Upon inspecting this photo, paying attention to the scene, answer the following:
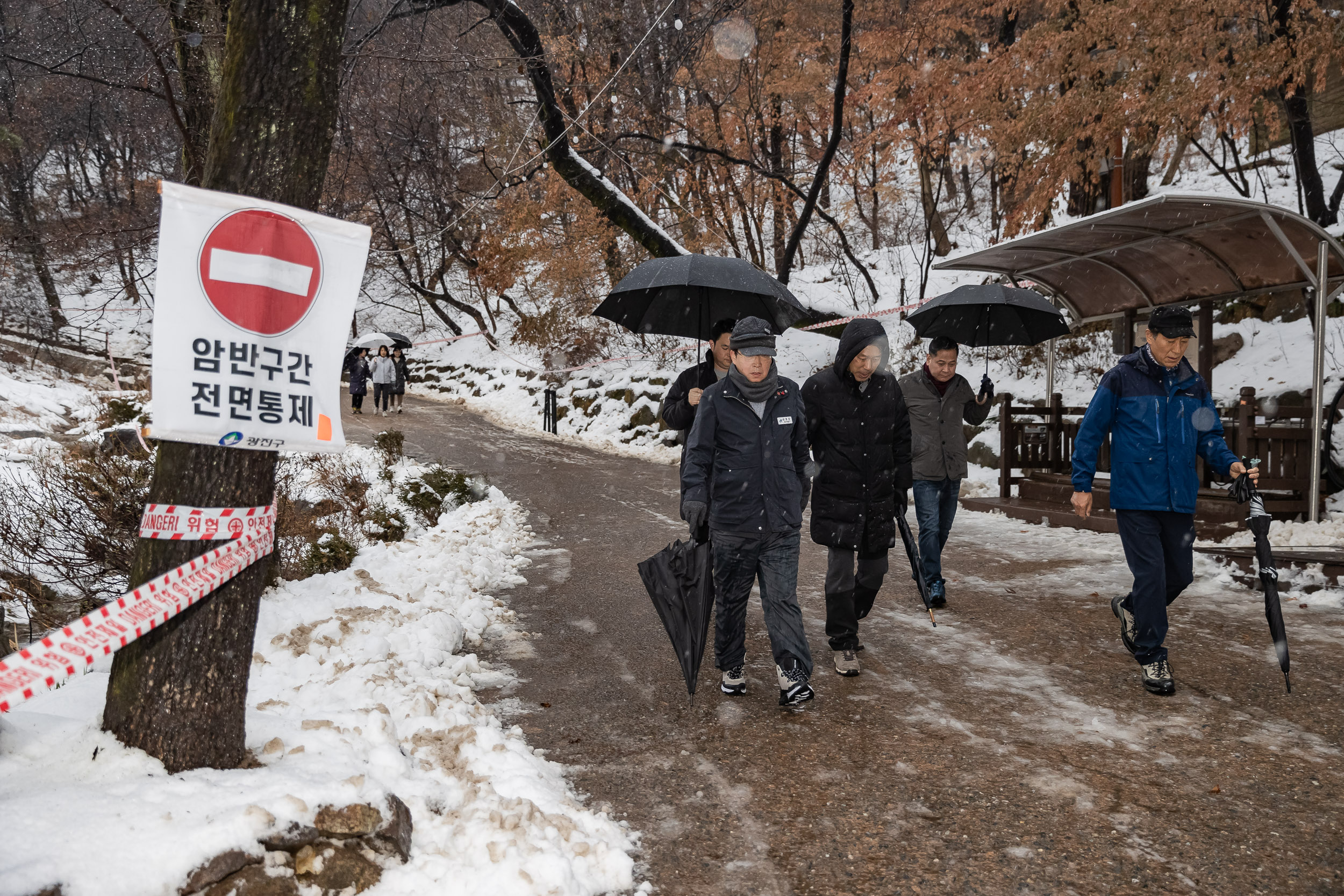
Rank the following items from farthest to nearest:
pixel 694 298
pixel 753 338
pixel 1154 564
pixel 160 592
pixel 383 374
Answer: pixel 383 374 < pixel 694 298 < pixel 1154 564 < pixel 753 338 < pixel 160 592

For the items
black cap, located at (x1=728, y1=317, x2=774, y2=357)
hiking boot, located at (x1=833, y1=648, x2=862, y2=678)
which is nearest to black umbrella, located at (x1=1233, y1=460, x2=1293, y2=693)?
hiking boot, located at (x1=833, y1=648, x2=862, y2=678)

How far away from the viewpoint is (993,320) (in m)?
9.45

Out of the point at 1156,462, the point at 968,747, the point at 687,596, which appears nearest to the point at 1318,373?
the point at 1156,462

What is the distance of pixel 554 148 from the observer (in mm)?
15219

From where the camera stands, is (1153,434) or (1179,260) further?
(1179,260)

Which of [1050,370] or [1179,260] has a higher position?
[1179,260]

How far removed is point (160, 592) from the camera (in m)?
2.76

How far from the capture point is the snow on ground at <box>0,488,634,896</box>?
7.75 feet

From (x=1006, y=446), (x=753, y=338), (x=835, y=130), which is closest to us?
(x=753, y=338)

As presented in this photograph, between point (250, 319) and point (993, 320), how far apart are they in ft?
27.2

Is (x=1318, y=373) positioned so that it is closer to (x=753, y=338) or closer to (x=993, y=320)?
(x=993, y=320)

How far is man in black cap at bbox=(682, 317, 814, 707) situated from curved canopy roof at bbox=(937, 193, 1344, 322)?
5.48 m

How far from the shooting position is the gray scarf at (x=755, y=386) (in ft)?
15.0

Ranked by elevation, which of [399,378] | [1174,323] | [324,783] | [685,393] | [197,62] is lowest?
[324,783]
